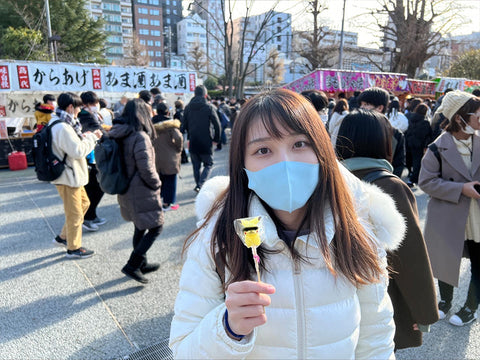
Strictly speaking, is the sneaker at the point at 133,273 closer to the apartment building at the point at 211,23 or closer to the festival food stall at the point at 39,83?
the festival food stall at the point at 39,83

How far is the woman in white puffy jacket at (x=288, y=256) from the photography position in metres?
1.08

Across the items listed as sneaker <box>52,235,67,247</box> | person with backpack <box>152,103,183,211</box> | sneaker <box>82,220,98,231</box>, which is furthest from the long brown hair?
person with backpack <box>152,103,183,211</box>

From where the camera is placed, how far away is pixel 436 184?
2709 mm

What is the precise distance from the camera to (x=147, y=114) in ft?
11.4

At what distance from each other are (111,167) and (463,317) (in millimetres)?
3421

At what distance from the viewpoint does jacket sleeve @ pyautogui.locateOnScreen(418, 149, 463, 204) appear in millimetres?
2617

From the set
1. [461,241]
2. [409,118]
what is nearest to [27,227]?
[461,241]

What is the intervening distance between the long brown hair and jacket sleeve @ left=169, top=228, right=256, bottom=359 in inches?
2.1

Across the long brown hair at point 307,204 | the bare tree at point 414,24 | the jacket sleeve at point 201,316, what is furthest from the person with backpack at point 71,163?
the bare tree at point 414,24

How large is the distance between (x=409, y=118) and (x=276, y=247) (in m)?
7.26

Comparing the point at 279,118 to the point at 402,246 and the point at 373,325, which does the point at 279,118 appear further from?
the point at 402,246

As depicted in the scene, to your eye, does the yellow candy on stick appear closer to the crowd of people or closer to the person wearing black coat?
the crowd of people

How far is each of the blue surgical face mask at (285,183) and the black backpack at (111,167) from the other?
241 centimetres

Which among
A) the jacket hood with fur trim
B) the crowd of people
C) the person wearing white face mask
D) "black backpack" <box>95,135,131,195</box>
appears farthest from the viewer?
the person wearing white face mask
